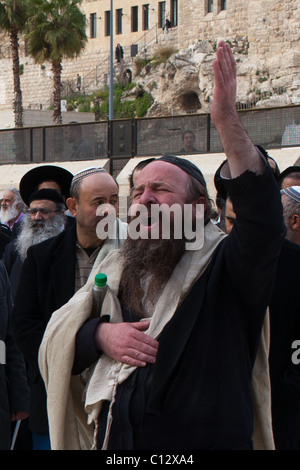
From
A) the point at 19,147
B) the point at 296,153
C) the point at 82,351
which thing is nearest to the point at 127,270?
the point at 82,351

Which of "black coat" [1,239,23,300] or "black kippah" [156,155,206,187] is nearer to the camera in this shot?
"black kippah" [156,155,206,187]

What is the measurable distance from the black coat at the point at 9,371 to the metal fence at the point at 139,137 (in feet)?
34.2

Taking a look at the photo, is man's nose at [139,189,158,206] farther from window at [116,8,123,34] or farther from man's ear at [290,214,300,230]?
window at [116,8,123,34]

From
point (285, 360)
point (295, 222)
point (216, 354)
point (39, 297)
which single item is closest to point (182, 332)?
point (216, 354)

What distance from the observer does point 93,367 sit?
119 inches

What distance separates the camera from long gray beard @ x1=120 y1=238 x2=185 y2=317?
296 centimetres

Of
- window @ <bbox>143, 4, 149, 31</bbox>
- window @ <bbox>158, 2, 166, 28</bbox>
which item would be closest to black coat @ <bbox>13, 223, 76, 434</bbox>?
window @ <bbox>158, 2, 166, 28</bbox>

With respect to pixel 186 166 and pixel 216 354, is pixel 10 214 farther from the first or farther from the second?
pixel 216 354

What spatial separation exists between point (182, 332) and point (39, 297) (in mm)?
1410

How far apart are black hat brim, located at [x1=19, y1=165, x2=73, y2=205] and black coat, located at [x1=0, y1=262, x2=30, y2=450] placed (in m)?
1.75

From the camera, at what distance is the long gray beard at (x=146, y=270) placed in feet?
9.73

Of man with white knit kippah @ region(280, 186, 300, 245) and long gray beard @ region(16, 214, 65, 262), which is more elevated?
man with white knit kippah @ region(280, 186, 300, 245)

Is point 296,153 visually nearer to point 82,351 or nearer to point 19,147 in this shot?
point 19,147

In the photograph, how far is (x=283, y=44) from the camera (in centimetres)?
5316
